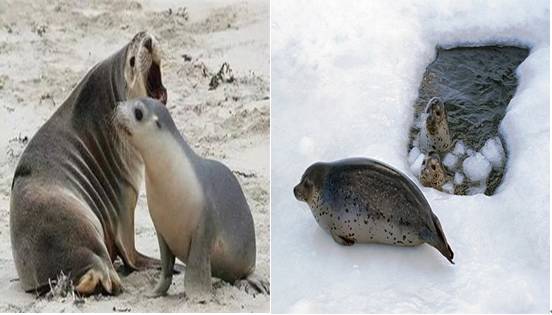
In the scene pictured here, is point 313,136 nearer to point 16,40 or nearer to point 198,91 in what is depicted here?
point 198,91

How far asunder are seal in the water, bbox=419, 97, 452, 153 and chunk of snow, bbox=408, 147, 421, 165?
0.02 m

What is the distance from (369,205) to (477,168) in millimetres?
424

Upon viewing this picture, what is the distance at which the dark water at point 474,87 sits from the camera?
3.68m

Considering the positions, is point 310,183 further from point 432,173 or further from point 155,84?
Result: point 155,84

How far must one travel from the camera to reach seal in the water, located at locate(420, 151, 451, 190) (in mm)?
3424

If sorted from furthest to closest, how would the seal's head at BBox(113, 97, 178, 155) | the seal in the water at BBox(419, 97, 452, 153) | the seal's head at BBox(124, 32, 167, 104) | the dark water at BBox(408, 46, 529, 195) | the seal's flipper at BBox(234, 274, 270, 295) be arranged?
the dark water at BBox(408, 46, 529, 195)
the seal in the water at BBox(419, 97, 452, 153)
the seal's head at BBox(124, 32, 167, 104)
the seal's flipper at BBox(234, 274, 270, 295)
the seal's head at BBox(113, 97, 178, 155)

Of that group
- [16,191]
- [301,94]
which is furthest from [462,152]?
[16,191]

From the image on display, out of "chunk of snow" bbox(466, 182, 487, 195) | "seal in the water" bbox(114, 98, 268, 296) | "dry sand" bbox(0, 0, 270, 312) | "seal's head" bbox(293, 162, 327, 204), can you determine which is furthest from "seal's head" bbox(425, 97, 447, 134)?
"seal in the water" bbox(114, 98, 268, 296)

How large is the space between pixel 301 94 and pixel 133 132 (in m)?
0.78

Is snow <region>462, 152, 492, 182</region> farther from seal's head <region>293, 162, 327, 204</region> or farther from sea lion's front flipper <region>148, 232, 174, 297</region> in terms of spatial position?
sea lion's front flipper <region>148, 232, 174, 297</region>

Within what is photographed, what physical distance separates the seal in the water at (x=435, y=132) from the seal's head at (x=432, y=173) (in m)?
0.10

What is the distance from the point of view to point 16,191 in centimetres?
326

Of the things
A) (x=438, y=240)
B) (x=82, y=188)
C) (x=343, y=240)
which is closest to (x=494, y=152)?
(x=438, y=240)

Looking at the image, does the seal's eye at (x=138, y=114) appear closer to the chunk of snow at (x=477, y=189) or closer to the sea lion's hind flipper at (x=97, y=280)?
the sea lion's hind flipper at (x=97, y=280)
